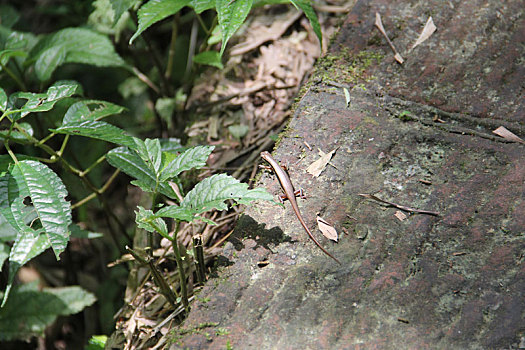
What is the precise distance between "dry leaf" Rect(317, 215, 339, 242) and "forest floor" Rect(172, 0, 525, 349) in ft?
0.08

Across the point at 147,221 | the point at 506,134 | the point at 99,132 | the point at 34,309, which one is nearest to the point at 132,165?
the point at 99,132

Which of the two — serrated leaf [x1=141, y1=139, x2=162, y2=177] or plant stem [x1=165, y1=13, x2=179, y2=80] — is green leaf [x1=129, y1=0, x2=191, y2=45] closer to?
serrated leaf [x1=141, y1=139, x2=162, y2=177]

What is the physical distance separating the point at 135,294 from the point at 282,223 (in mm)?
807

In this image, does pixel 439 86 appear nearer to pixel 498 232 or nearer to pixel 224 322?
pixel 498 232

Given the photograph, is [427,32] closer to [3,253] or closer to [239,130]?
[239,130]

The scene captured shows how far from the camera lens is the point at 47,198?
5.34ft

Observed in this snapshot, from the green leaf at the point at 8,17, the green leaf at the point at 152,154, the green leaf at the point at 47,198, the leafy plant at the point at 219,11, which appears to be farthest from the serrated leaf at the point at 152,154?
the green leaf at the point at 8,17

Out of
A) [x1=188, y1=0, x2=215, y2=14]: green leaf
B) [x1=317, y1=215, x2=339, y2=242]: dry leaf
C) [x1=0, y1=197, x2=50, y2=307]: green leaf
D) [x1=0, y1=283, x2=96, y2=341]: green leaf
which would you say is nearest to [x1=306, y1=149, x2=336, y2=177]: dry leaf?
[x1=317, y1=215, x2=339, y2=242]: dry leaf

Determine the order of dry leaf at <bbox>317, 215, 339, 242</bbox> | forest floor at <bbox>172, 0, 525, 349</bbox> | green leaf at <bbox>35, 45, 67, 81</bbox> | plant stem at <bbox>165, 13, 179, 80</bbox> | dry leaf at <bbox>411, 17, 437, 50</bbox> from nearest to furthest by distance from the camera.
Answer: forest floor at <bbox>172, 0, 525, 349</bbox>
dry leaf at <bbox>317, 215, 339, 242</bbox>
dry leaf at <bbox>411, 17, 437, 50</bbox>
green leaf at <bbox>35, 45, 67, 81</bbox>
plant stem at <bbox>165, 13, 179, 80</bbox>

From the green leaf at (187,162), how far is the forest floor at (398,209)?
11.9 inches

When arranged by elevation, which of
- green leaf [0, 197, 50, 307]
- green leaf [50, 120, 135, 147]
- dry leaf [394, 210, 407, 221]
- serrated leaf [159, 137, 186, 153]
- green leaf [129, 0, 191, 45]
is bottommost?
dry leaf [394, 210, 407, 221]

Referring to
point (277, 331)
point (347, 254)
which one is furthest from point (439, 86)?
point (277, 331)

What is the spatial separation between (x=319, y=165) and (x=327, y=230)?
1.06ft

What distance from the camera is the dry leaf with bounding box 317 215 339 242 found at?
1.61 meters
